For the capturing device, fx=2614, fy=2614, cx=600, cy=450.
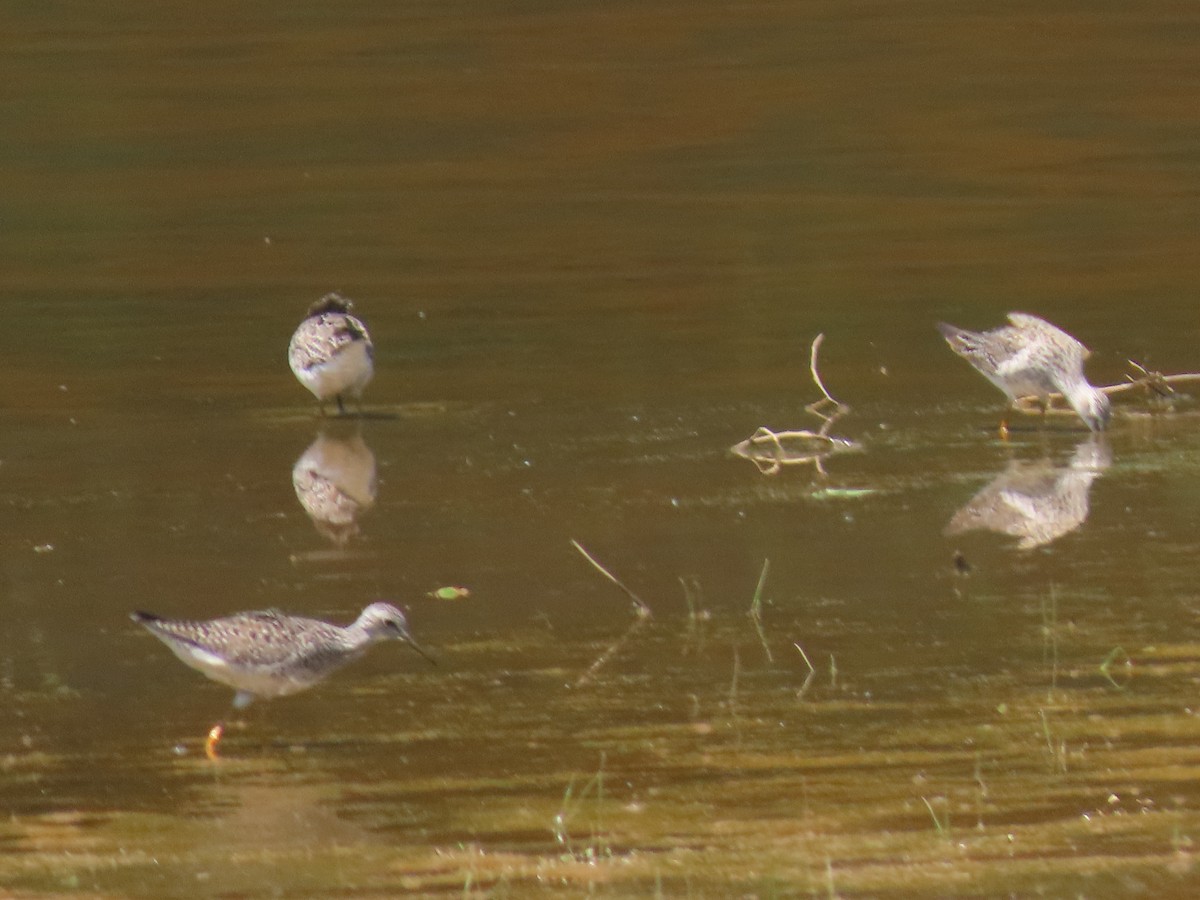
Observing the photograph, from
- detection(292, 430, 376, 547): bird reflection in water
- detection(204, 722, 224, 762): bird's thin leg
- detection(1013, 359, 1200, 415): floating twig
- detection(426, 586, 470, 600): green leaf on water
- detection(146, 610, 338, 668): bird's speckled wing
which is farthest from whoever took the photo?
detection(1013, 359, 1200, 415): floating twig

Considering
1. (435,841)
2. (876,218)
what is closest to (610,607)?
Answer: (435,841)

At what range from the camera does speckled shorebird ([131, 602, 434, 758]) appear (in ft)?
25.1

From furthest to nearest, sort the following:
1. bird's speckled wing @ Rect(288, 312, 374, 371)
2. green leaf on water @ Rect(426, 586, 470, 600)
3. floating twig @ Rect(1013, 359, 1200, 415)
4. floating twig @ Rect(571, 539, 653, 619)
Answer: bird's speckled wing @ Rect(288, 312, 374, 371) → floating twig @ Rect(1013, 359, 1200, 415) → green leaf on water @ Rect(426, 586, 470, 600) → floating twig @ Rect(571, 539, 653, 619)

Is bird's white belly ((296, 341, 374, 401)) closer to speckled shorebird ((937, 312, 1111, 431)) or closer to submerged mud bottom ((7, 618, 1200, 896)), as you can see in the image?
speckled shorebird ((937, 312, 1111, 431))

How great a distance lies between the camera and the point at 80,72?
24062 mm

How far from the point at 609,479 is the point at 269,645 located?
3317mm

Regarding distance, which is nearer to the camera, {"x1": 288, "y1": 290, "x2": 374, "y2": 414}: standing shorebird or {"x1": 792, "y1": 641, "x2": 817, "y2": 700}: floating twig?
{"x1": 792, "y1": 641, "x2": 817, "y2": 700}: floating twig

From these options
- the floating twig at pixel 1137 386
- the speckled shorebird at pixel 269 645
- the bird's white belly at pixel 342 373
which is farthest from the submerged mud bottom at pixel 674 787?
the bird's white belly at pixel 342 373

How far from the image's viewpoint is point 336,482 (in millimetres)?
10969

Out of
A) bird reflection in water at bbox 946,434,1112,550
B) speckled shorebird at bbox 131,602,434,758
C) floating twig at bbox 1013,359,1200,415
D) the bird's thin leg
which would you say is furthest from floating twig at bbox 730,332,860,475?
the bird's thin leg

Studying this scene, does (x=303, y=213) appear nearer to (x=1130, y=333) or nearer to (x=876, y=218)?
(x=876, y=218)

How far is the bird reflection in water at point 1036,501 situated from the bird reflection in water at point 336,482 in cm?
236

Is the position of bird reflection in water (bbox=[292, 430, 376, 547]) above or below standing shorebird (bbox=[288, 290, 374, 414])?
below

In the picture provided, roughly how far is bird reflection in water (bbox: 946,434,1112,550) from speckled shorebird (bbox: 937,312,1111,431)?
353 mm
